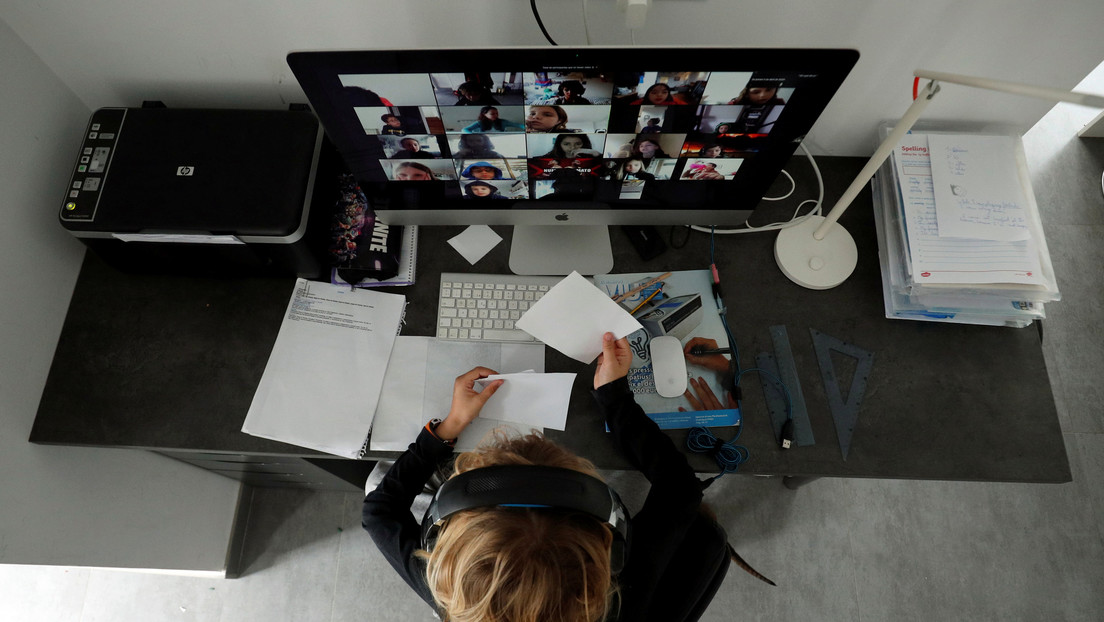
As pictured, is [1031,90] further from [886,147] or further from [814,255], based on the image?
[814,255]

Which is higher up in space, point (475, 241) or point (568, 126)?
point (568, 126)

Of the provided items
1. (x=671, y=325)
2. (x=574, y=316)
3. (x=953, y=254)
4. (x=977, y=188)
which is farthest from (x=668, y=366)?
(x=977, y=188)

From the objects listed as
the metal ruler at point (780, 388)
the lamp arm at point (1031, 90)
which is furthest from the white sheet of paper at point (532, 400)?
the lamp arm at point (1031, 90)

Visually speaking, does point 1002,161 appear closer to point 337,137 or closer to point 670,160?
point 670,160

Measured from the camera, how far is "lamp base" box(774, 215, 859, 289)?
1.10m

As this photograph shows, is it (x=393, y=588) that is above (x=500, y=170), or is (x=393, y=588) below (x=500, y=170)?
below

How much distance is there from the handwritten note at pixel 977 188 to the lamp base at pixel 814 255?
0.53 feet

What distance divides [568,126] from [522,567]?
0.58m

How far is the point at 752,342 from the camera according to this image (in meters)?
1.07

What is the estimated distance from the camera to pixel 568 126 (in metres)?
0.80

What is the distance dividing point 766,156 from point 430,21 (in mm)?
589

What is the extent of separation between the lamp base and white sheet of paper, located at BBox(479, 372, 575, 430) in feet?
1.58

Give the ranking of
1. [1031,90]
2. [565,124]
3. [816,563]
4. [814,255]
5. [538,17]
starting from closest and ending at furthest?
[1031,90] → [565,124] → [538,17] → [814,255] → [816,563]

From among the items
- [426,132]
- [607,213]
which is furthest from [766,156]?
[426,132]
